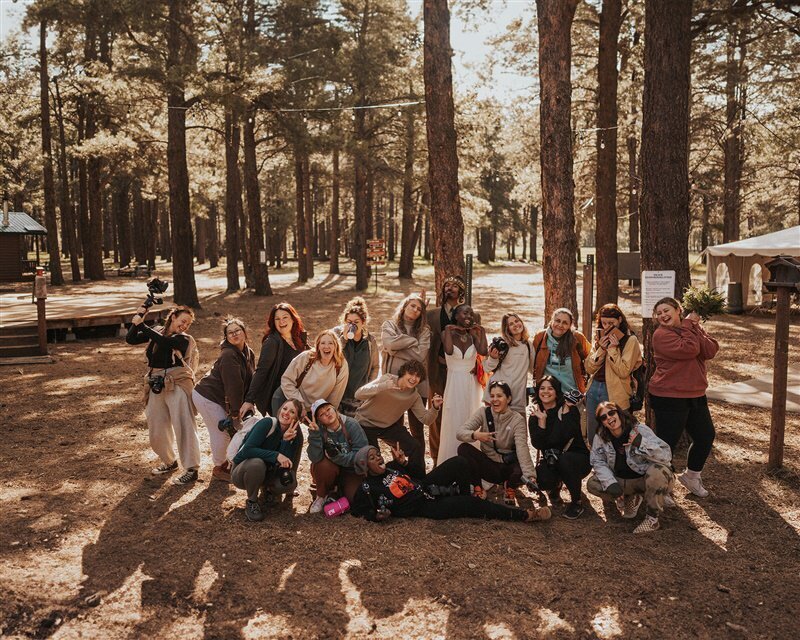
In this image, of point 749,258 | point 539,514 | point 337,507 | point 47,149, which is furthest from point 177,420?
point 47,149

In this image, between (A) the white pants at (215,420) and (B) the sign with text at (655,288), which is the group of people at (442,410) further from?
(B) the sign with text at (655,288)

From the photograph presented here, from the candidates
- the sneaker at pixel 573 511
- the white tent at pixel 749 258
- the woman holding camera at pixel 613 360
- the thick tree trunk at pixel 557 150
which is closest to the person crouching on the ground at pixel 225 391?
the sneaker at pixel 573 511

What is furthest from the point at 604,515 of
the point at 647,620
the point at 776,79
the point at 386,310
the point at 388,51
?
the point at 388,51

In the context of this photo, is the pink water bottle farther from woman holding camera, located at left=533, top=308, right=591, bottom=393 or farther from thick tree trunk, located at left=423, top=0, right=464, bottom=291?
thick tree trunk, located at left=423, top=0, right=464, bottom=291

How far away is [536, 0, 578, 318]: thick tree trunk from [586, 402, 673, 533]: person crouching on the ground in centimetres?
422

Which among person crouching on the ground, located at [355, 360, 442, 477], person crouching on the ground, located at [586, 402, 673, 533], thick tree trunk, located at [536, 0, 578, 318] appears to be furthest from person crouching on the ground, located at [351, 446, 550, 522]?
thick tree trunk, located at [536, 0, 578, 318]

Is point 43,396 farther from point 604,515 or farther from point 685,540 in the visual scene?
point 685,540

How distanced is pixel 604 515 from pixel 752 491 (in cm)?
148

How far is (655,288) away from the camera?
6906mm

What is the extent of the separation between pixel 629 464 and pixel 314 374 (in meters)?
2.66

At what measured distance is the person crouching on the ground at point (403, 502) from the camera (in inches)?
207

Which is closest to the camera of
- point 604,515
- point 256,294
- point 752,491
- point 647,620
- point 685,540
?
point 647,620

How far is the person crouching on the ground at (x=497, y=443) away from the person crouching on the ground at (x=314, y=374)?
121 centimetres

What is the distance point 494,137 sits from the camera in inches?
1980
